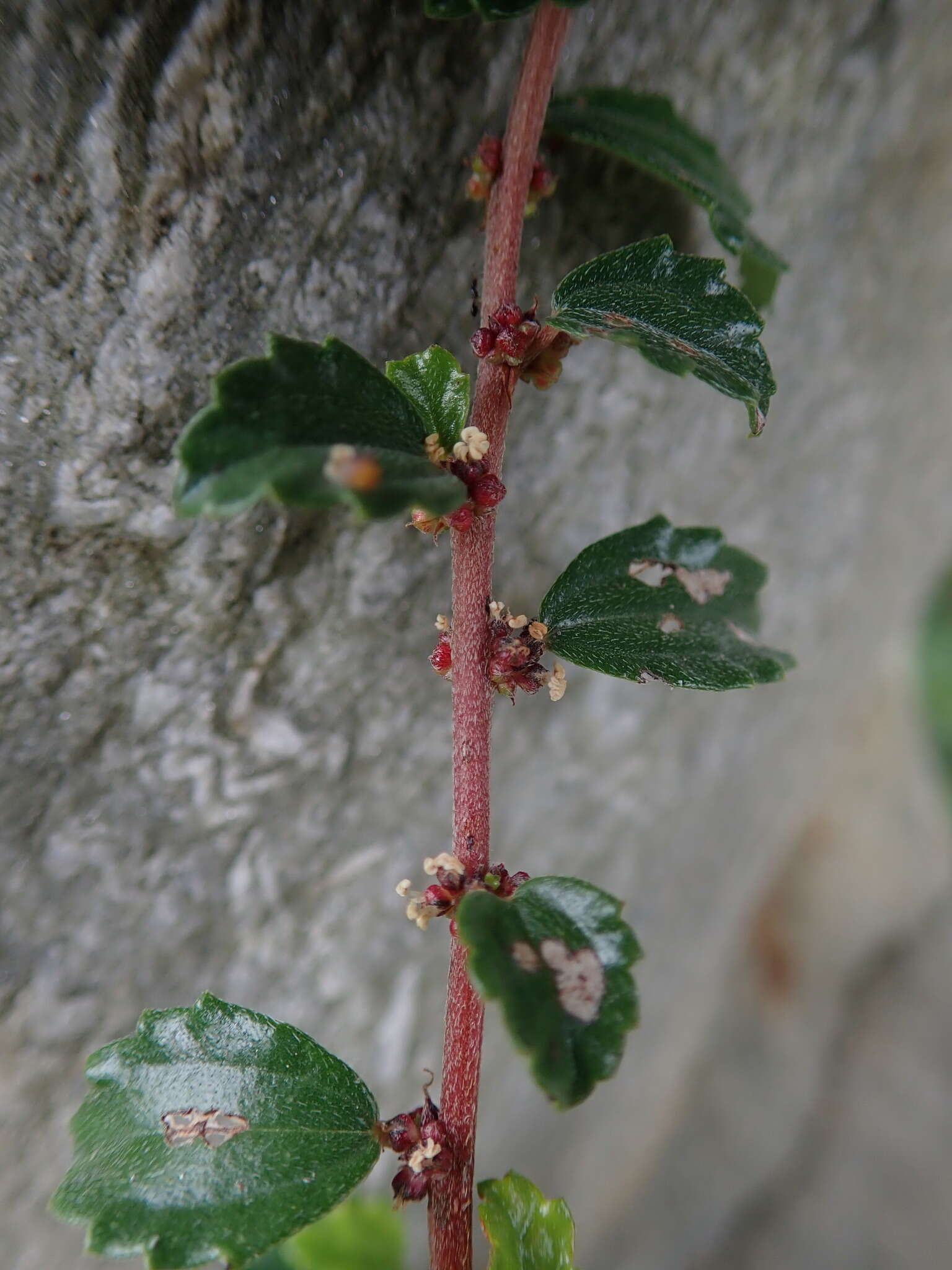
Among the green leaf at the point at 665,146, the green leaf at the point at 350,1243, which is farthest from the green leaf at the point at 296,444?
the green leaf at the point at 350,1243

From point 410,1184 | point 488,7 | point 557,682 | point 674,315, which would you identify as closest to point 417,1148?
point 410,1184

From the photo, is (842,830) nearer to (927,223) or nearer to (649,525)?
(927,223)

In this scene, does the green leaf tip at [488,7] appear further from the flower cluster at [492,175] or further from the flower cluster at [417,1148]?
the flower cluster at [417,1148]

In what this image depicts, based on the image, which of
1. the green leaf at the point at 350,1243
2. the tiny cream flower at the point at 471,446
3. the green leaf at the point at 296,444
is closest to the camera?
the green leaf at the point at 296,444

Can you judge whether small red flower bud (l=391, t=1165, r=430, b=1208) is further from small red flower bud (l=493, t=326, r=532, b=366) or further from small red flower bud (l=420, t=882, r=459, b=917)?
small red flower bud (l=493, t=326, r=532, b=366)

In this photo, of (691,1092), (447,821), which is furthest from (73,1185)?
(691,1092)

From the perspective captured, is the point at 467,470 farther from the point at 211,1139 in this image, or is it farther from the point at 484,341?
the point at 211,1139
